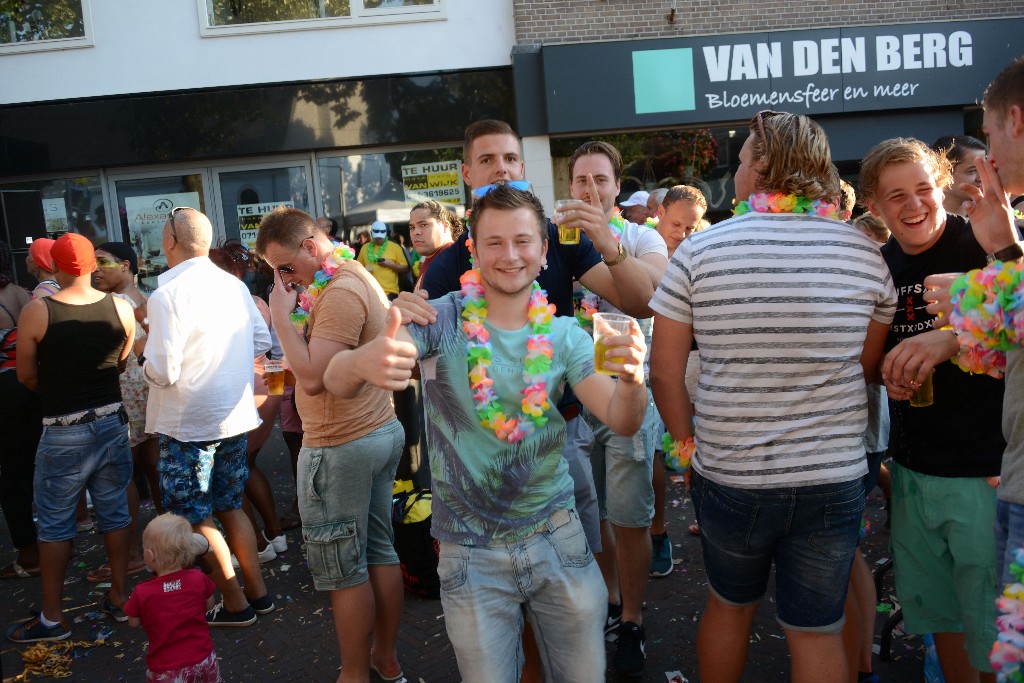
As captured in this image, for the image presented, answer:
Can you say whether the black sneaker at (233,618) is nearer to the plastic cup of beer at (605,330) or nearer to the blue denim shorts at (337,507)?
the blue denim shorts at (337,507)

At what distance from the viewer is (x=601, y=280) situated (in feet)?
9.80

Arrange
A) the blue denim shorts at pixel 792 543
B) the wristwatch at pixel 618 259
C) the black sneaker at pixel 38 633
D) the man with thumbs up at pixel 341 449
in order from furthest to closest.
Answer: the black sneaker at pixel 38 633 < the man with thumbs up at pixel 341 449 < the wristwatch at pixel 618 259 < the blue denim shorts at pixel 792 543

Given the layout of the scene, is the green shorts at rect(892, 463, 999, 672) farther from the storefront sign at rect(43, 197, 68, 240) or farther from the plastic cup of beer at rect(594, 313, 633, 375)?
the storefront sign at rect(43, 197, 68, 240)

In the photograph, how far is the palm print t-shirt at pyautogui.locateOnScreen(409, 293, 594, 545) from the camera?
232cm

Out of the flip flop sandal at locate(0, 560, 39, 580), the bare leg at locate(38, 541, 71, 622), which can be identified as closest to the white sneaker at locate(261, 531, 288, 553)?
the bare leg at locate(38, 541, 71, 622)

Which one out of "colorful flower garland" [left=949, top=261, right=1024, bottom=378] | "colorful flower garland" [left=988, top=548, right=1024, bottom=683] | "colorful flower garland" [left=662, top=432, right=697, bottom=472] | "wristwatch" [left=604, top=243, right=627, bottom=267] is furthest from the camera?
"wristwatch" [left=604, top=243, right=627, bottom=267]

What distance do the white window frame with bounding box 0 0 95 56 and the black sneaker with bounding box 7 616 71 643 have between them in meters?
8.96

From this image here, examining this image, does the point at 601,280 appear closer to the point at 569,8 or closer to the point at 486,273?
the point at 486,273

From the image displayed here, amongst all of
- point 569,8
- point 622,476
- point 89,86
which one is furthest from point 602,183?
point 89,86

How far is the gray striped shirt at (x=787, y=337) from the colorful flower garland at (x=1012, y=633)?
0.59 meters

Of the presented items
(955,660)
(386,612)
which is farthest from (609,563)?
(955,660)

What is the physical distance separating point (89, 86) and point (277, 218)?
29.7 ft

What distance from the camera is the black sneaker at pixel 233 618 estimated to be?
4.18m

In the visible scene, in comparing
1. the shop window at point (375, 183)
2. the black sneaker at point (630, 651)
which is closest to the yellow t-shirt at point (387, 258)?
the shop window at point (375, 183)
